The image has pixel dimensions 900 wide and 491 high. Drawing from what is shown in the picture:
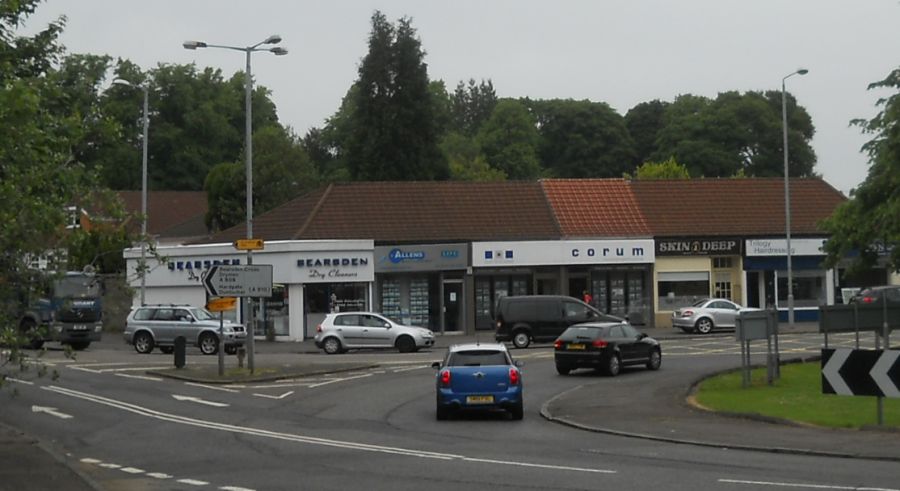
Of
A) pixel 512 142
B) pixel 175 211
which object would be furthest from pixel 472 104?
pixel 175 211

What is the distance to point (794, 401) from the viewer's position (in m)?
27.1

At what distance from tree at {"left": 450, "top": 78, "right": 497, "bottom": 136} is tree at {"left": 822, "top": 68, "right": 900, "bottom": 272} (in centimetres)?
10801

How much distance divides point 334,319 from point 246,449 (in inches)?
1027

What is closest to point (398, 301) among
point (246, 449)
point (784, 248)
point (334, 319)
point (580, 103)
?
point (334, 319)

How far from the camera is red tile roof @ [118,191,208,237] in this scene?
84.2 metres

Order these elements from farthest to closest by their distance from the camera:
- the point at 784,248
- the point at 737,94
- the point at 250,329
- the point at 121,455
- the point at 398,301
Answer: the point at 737,94 → the point at 784,248 → the point at 398,301 → the point at 250,329 → the point at 121,455

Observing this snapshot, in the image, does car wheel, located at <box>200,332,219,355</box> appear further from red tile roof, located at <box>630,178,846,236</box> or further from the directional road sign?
red tile roof, located at <box>630,178,846,236</box>

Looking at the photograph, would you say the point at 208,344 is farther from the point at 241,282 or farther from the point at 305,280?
the point at 241,282

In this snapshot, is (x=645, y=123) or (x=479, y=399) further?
(x=645, y=123)

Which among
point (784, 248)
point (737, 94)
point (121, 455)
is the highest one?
point (737, 94)

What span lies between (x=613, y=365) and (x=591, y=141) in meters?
76.9

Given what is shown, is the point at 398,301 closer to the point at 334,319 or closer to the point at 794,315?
the point at 334,319

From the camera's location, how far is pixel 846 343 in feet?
153

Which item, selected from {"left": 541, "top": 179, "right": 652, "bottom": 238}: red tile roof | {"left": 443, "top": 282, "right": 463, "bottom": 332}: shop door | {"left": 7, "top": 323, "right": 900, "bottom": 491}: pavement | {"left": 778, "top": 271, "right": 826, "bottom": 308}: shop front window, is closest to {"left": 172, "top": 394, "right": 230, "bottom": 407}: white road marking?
{"left": 7, "top": 323, "right": 900, "bottom": 491}: pavement
